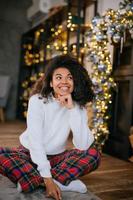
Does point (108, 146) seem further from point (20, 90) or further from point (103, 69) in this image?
point (20, 90)

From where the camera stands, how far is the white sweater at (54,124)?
161cm

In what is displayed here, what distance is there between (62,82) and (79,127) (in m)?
0.28

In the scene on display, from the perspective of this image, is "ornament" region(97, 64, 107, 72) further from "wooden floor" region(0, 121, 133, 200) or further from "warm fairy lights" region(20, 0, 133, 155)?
"wooden floor" region(0, 121, 133, 200)

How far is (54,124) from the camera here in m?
1.69

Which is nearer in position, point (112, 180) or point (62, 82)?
point (62, 82)

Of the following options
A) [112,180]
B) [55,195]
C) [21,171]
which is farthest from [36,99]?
[112,180]

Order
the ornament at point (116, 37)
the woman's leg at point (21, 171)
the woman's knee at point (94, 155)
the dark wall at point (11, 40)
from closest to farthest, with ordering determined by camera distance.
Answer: the woman's leg at point (21, 171) < the woman's knee at point (94, 155) < the ornament at point (116, 37) < the dark wall at point (11, 40)

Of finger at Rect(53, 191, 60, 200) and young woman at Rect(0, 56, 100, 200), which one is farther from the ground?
young woman at Rect(0, 56, 100, 200)

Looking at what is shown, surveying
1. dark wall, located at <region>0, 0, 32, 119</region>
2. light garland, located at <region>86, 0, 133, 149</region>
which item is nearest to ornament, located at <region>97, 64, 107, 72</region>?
light garland, located at <region>86, 0, 133, 149</region>

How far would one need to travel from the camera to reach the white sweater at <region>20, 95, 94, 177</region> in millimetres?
Result: 1606

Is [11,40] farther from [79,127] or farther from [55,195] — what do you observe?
[55,195]

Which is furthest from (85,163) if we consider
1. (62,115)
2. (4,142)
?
(4,142)

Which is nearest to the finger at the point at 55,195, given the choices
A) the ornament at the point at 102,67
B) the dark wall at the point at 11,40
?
the ornament at the point at 102,67

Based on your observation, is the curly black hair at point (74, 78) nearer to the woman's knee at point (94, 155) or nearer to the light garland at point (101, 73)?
the woman's knee at point (94, 155)
